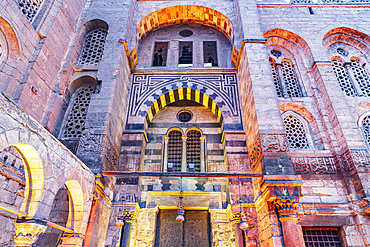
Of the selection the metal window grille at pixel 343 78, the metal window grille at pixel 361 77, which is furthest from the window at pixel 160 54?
the metal window grille at pixel 361 77

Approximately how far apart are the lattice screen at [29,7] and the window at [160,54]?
469 centimetres

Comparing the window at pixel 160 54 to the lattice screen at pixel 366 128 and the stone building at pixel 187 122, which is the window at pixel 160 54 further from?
the lattice screen at pixel 366 128

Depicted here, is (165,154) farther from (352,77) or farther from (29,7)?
(352,77)

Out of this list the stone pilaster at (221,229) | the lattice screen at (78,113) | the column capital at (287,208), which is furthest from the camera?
the lattice screen at (78,113)

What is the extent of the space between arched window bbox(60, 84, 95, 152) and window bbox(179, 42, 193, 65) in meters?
4.10

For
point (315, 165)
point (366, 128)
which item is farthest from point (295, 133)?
point (366, 128)

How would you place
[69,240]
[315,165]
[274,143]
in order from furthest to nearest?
[315,165] → [274,143] → [69,240]

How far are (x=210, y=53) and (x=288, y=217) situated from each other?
7.74m

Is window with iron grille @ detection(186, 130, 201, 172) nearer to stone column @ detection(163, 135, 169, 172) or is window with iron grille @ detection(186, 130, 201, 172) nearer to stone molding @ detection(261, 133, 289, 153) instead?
stone column @ detection(163, 135, 169, 172)

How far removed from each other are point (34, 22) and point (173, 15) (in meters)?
5.95

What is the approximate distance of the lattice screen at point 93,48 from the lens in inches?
372

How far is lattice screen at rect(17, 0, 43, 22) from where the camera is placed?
743cm

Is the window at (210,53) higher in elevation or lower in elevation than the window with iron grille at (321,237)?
higher

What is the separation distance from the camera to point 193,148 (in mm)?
9688
